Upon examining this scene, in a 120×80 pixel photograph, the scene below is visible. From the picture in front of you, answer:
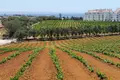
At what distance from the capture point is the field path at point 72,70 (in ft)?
49.2

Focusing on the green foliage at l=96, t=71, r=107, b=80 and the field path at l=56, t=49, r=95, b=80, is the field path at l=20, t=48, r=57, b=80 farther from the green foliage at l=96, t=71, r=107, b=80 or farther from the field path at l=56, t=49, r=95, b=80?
the green foliage at l=96, t=71, r=107, b=80

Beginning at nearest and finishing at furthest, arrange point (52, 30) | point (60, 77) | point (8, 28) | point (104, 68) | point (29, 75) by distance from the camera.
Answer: point (60, 77)
point (29, 75)
point (104, 68)
point (52, 30)
point (8, 28)

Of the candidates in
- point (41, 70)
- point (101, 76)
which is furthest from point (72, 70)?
point (101, 76)

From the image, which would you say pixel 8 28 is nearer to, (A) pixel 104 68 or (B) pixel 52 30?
(B) pixel 52 30

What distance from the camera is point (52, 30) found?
10000 centimetres

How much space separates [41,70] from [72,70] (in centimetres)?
218

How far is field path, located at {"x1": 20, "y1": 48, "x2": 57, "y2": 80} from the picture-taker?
15039mm

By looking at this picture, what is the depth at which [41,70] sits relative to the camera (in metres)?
16.5

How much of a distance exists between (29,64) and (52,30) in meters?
82.3

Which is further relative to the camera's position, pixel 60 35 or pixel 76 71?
pixel 60 35

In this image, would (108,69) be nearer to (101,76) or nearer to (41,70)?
(101,76)

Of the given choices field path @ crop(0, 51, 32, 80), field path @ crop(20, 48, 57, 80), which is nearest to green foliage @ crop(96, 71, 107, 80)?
field path @ crop(20, 48, 57, 80)

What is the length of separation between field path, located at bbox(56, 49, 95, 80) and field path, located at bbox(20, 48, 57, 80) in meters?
0.83

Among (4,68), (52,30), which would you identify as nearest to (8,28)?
(52,30)
